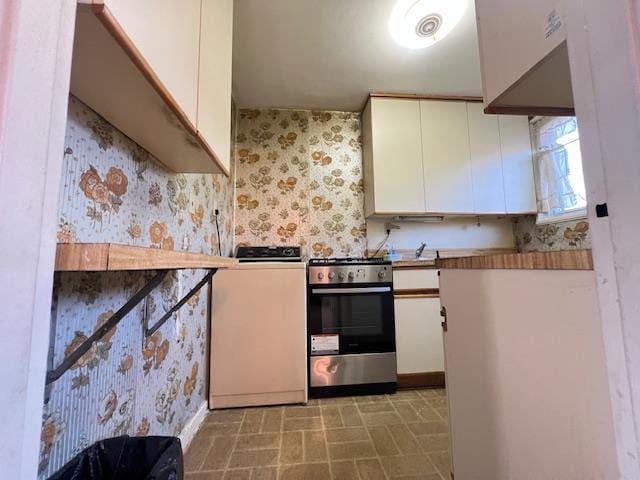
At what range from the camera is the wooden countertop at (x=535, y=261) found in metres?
0.53

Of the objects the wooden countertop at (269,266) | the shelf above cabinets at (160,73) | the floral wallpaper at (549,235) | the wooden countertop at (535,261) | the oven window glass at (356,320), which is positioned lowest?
the oven window glass at (356,320)

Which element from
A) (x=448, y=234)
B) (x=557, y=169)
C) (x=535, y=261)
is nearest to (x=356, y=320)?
(x=448, y=234)

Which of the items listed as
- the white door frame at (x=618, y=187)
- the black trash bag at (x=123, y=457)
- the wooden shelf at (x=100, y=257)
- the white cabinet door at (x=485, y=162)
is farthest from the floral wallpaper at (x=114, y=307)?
the white cabinet door at (x=485, y=162)

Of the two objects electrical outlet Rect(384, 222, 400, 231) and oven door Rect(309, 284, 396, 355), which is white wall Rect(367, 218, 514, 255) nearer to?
electrical outlet Rect(384, 222, 400, 231)

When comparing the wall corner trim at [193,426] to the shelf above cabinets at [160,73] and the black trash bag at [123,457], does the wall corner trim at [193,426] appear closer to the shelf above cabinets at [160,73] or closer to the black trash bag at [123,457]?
the black trash bag at [123,457]

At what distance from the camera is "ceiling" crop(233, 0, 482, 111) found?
177 centimetres

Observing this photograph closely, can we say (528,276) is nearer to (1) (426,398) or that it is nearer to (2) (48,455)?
(2) (48,455)

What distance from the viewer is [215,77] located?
112cm

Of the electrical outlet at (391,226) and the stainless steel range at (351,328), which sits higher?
the electrical outlet at (391,226)

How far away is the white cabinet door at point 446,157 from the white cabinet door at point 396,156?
0.25 ft

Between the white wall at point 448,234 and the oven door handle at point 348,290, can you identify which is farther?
the white wall at point 448,234

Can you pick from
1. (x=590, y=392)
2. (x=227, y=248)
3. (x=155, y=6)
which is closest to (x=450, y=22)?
(x=155, y=6)

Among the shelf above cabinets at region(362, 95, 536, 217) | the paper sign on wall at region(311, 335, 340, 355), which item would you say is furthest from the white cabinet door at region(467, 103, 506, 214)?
the paper sign on wall at region(311, 335, 340, 355)

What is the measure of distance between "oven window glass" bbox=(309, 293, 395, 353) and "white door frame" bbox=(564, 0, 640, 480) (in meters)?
1.87
